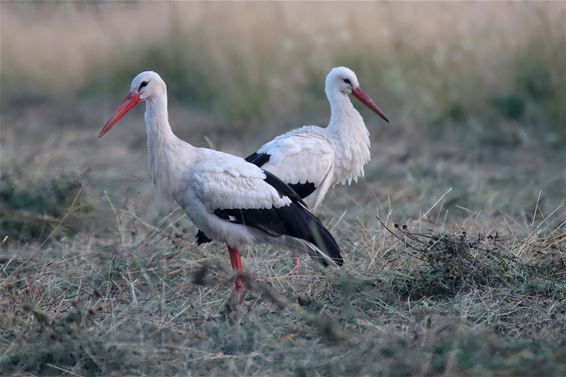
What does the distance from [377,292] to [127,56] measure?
26.3ft

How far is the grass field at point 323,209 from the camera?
360cm

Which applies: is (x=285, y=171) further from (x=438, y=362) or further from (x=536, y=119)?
(x=536, y=119)

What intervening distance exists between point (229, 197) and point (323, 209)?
189 centimetres

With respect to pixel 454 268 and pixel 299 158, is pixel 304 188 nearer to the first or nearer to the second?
pixel 299 158

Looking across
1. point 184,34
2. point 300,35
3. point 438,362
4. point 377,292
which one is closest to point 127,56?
point 184,34

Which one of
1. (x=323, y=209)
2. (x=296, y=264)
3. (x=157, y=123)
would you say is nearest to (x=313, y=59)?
(x=323, y=209)

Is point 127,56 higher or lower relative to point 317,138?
lower

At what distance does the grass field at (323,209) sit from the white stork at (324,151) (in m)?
0.26

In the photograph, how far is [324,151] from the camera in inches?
220

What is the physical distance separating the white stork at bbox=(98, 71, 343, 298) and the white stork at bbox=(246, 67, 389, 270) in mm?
815

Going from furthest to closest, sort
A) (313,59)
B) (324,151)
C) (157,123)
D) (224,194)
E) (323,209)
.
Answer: (313,59), (323,209), (324,151), (157,123), (224,194)

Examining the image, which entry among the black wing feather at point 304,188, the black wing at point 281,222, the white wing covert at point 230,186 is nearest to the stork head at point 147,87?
the white wing covert at point 230,186

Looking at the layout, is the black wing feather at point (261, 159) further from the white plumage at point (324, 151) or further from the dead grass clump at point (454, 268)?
the dead grass clump at point (454, 268)

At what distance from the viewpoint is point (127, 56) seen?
11781 millimetres
